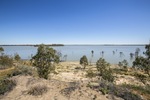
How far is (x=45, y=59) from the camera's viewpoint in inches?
982

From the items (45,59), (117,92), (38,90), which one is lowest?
(117,92)

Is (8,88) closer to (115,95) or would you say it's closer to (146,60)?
(115,95)

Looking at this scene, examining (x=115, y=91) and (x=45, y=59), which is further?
(x=45, y=59)

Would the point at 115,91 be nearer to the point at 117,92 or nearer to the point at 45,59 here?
the point at 117,92

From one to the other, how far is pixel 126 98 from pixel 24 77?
1196cm

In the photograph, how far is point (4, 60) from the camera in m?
53.1

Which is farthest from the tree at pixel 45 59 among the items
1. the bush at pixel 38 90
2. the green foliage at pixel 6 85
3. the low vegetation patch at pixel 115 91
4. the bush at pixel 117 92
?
the bush at pixel 117 92

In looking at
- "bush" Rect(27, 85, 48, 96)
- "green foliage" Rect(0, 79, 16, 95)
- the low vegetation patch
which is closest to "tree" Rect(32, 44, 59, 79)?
"green foliage" Rect(0, 79, 16, 95)

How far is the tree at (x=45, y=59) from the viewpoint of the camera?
80.7 ft

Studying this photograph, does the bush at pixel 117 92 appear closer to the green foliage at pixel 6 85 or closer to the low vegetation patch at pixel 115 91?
the low vegetation patch at pixel 115 91

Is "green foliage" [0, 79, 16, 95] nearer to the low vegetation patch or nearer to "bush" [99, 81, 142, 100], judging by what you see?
the low vegetation patch

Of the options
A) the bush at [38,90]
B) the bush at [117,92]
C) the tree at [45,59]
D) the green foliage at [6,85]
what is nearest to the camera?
the bush at [117,92]

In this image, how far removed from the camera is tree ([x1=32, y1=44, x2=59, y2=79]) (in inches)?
968

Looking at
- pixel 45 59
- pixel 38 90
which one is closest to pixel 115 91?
pixel 38 90
